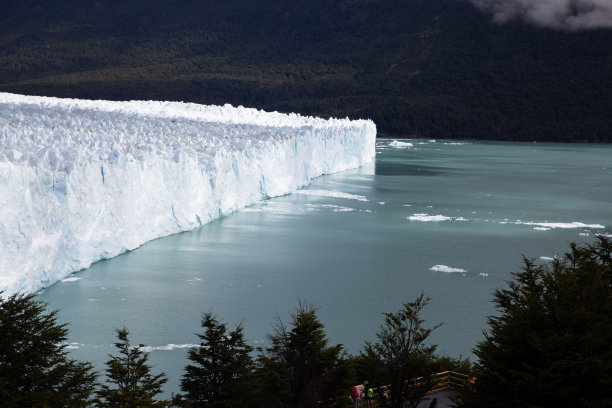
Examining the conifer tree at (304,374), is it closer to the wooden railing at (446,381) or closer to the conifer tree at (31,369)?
the wooden railing at (446,381)

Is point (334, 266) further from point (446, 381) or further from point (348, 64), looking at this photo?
Answer: point (348, 64)

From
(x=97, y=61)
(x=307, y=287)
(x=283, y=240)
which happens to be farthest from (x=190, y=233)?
(x=97, y=61)

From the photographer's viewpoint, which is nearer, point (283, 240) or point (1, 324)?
point (1, 324)

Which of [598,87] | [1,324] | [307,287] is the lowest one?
[307,287]

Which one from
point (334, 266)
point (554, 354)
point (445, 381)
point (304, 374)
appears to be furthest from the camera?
point (334, 266)

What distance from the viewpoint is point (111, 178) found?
15.4 metres

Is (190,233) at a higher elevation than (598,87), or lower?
lower

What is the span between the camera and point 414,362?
25.0 ft

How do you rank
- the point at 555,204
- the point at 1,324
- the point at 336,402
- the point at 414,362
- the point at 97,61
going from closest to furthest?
the point at 1,324 → the point at 336,402 → the point at 414,362 → the point at 555,204 → the point at 97,61

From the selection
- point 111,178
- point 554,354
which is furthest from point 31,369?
point 111,178

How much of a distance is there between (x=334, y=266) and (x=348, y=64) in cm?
8352

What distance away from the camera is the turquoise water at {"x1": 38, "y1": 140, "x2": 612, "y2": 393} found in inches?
464

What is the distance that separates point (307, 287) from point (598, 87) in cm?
7835

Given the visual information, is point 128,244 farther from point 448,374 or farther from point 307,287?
point 448,374
